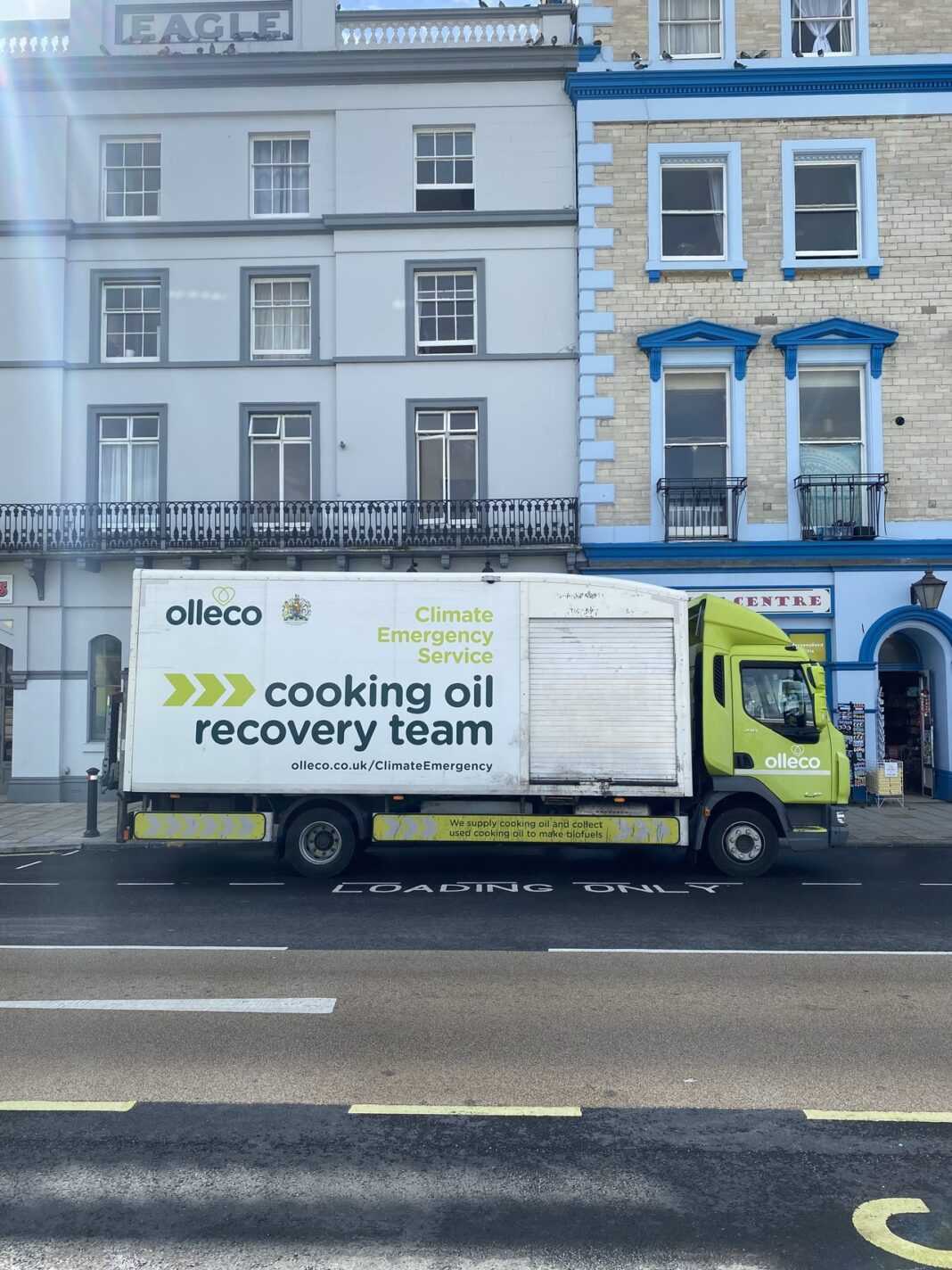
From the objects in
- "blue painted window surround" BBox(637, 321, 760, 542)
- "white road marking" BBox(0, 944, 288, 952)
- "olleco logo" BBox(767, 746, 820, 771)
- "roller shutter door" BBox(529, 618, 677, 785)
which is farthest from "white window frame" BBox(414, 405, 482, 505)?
"white road marking" BBox(0, 944, 288, 952)

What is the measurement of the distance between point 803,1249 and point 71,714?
59.4 feet

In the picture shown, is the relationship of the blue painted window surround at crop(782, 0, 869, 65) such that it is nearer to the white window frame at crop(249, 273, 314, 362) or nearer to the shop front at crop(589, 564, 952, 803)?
the shop front at crop(589, 564, 952, 803)

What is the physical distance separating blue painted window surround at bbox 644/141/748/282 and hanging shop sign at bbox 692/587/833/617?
6113 millimetres

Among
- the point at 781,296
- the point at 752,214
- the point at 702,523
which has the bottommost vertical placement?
the point at 702,523

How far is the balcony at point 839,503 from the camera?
18734mm

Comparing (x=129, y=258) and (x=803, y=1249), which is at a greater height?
(x=129, y=258)

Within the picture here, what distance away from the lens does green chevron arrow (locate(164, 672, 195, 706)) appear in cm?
1205

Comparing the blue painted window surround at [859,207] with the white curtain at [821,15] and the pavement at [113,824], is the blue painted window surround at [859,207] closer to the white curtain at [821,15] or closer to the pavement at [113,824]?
the white curtain at [821,15]

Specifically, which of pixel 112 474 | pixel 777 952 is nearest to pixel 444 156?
pixel 112 474

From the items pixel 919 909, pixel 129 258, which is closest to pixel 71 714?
pixel 129 258

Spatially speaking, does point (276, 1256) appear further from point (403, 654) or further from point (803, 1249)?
point (403, 654)

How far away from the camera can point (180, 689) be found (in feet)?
39.6

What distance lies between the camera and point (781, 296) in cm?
1925

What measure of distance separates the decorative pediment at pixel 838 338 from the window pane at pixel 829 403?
41 centimetres
